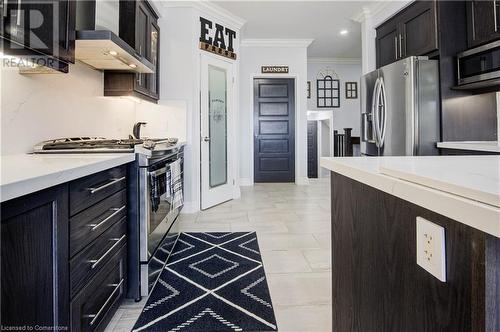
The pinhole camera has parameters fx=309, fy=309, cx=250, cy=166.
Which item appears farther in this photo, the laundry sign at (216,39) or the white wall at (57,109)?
the laundry sign at (216,39)

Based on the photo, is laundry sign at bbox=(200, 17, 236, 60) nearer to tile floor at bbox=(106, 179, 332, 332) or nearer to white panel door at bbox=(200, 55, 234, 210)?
white panel door at bbox=(200, 55, 234, 210)

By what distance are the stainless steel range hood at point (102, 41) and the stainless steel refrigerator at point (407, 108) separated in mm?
2574

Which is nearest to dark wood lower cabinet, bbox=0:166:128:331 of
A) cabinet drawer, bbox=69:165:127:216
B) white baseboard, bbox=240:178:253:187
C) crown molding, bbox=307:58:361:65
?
cabinet drawer, bbox=69:165:127:216

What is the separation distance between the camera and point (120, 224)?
168 centimetres

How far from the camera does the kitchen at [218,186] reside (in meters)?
0.71

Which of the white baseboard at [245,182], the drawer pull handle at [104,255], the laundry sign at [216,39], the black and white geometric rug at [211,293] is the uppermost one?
the laundry sign at [216,39]

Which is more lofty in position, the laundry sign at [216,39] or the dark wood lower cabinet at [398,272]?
the laundry sign at [216,39]

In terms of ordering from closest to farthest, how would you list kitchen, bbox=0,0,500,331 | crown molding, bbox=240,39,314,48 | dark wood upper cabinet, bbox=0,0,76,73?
kitchen, bbox=0,0,500,331 → dark wood upper cabinet, bbox=0,0,76,73 → crown molding, bbox=240,39,314,48

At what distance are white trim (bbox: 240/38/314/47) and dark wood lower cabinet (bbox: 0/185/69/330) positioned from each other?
18.8 feet

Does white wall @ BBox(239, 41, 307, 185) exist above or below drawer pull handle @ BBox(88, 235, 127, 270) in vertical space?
above

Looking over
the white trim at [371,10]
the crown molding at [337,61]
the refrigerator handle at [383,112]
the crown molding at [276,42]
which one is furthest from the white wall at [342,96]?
the refrigerator handle at [383,112]

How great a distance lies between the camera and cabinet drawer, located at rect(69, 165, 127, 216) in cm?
114

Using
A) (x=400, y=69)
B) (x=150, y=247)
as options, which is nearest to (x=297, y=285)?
(x=150, y=247)

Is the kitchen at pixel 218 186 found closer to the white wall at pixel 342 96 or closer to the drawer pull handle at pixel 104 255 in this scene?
the drawer pull handle at pixel 104 255
